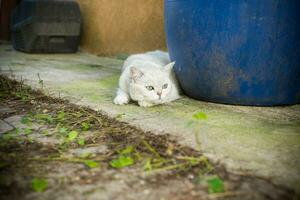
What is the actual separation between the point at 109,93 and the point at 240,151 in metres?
1.37

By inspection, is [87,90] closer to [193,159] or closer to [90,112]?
[90,112]

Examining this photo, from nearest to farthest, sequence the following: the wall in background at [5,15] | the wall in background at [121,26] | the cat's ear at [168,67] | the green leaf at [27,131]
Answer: the green leaf at [27,131] < the cat's ear at [168,67] < the wall in background at [121,26] < the wall in background at [5,15]

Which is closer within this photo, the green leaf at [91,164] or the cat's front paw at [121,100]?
the green leaf at [91,164]

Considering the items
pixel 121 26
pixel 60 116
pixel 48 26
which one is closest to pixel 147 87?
pixel 60 116

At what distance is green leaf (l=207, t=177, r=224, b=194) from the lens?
1062 mm

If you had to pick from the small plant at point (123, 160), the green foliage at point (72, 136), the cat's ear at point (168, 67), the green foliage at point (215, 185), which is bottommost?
the green foliage at point (72, 136)

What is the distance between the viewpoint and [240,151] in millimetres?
1392

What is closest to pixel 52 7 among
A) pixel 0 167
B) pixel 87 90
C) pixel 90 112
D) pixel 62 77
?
Result: pixel 62 77

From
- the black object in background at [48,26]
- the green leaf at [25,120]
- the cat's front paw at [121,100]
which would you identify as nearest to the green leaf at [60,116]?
the green leaf at [25,120]

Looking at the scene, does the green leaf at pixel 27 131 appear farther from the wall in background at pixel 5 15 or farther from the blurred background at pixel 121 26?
the wall in background at pixel 5 15

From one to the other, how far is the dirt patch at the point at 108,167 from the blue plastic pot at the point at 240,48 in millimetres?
732

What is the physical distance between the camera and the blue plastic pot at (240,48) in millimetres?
1897

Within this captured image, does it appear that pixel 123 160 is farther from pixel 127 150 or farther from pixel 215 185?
pixel 215 185

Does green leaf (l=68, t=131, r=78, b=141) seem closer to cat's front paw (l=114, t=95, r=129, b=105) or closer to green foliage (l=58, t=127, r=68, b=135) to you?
green foliage (l=58, t=127, r=68, b=135)
